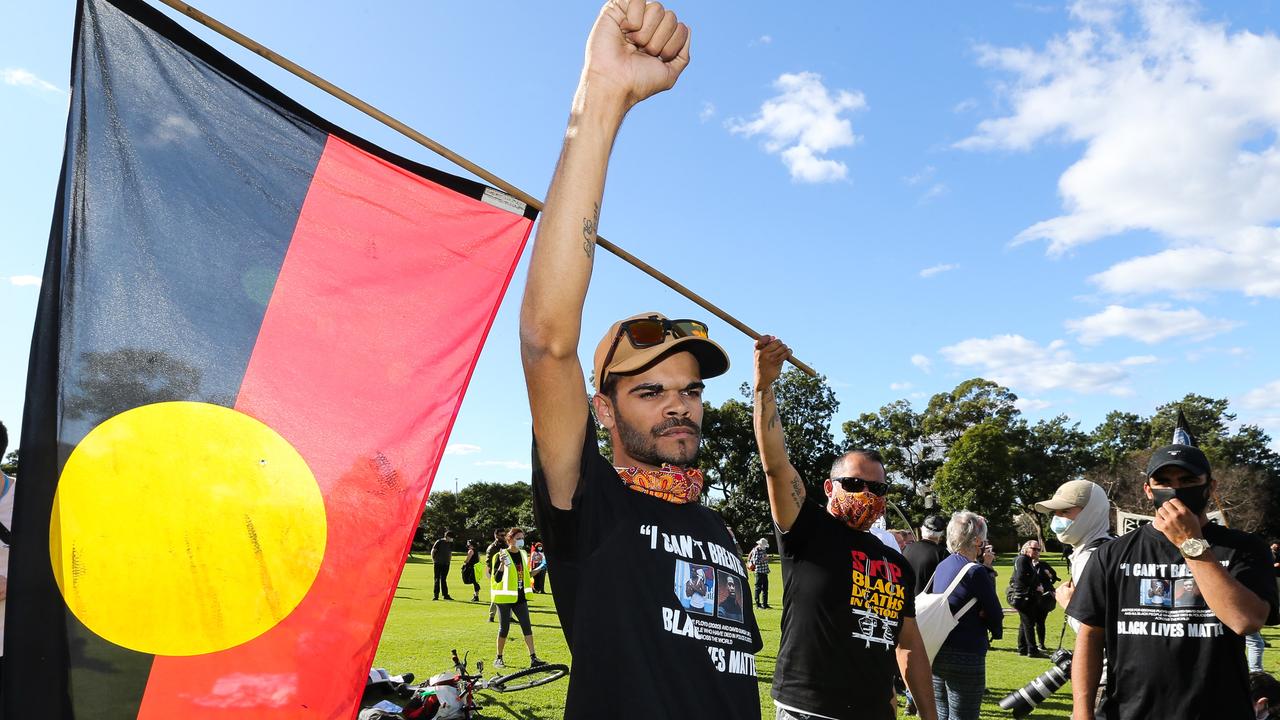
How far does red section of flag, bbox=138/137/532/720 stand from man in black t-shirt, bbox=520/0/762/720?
0.72 metres

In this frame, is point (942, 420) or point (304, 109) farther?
point (942, 420)

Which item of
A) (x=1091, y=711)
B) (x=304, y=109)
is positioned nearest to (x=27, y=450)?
(x=304, y=109)

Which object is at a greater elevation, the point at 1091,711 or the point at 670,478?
the point at 670,478

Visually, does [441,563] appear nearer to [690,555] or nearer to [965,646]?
[965,646]

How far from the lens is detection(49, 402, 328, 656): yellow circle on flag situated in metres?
2.09

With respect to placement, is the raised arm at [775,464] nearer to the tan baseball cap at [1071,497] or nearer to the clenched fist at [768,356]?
the clenched fist at [768,356]

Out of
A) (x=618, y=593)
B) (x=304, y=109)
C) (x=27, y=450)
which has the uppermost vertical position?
(x=304, y=109)

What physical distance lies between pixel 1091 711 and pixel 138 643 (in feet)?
13.1

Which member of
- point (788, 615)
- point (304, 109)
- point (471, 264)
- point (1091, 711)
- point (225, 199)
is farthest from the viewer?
point (788, 615)

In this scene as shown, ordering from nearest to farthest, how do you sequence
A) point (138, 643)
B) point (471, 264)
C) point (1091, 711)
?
point (138, 643), point (471, 264), point (1091, 711)

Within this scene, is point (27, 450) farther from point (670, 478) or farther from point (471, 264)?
point (670, 478)

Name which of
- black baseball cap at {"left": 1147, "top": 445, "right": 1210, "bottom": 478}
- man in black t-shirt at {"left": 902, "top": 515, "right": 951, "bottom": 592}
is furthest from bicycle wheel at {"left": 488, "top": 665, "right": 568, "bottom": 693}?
black baseball cap at {"left": 1147, "top": 445, "right": 1210, "bottom": 478}

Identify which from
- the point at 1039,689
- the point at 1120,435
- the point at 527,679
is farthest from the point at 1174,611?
the point at 1120,435

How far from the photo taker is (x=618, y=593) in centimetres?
202
